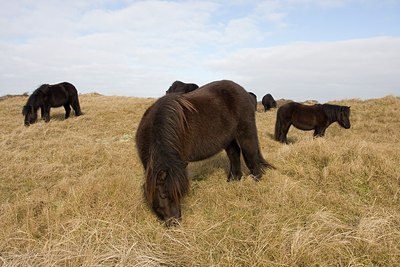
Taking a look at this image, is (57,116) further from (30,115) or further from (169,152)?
(169,152)


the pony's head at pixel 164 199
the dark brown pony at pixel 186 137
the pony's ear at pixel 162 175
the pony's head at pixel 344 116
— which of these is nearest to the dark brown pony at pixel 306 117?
the pony's head at pixel 344 116

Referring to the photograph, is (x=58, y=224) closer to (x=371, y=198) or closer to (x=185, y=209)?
(x=185, y=209)

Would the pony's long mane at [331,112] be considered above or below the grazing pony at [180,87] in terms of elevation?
below

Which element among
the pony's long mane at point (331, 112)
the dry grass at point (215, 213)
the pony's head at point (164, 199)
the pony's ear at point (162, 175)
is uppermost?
the pony's long mane at point (331, 112)

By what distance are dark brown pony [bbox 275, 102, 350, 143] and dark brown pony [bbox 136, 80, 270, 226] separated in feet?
18.3

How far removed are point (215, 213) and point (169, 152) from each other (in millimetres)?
1046

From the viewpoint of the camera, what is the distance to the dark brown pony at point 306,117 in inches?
427

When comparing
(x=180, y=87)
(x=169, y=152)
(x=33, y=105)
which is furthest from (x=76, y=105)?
(x=169, y=152)

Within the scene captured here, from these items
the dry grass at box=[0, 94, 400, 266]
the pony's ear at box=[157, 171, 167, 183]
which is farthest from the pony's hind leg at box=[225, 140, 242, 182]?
the pony's ear at box=[157, 171, 167, 183]

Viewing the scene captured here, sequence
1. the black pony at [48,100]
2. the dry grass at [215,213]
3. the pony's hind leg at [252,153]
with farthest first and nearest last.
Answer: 1. the black pony at [48,100]
2. the pony's hind leg at [252,153]
3. the dry grass at [215,213]

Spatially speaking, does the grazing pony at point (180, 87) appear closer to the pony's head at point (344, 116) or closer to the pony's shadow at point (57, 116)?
the pony's shadow at point (57, 116)

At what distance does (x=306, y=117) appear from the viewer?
10.9 meters

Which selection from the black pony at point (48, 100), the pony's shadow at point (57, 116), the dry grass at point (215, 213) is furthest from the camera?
the pony's shadow at point (57, 116)

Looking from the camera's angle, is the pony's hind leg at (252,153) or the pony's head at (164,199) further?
the pony's hind leg at (252,153)
